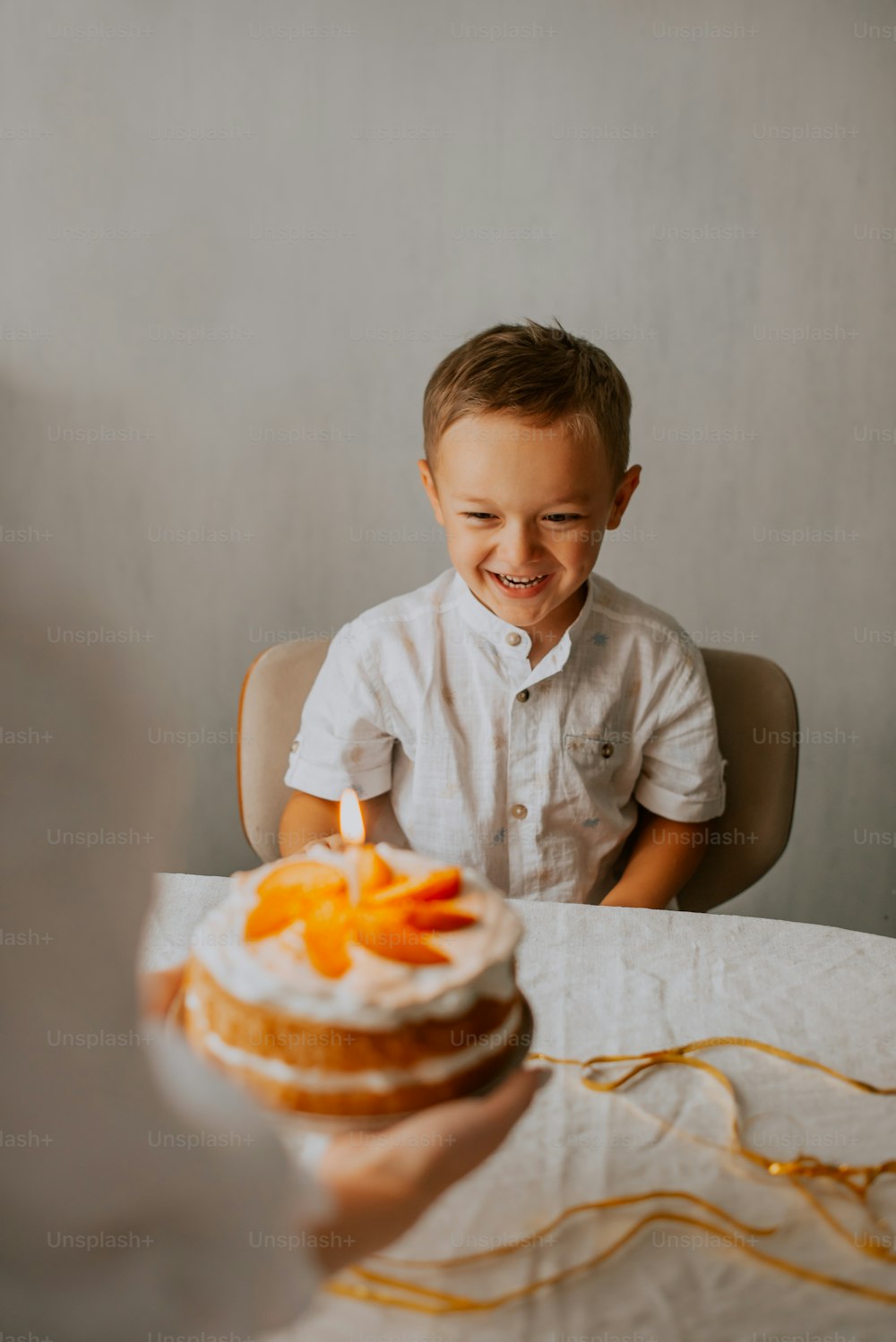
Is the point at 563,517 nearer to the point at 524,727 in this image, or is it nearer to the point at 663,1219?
the point at 524,727

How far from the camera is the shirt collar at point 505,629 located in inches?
50.8

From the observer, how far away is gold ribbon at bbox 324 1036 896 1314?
22.2 inches

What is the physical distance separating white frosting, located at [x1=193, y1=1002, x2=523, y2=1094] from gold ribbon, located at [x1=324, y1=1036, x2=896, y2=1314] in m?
0.13

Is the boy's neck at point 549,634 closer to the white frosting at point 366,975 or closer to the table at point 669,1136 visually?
the table at point 669,1136

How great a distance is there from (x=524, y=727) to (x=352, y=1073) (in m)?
0.82

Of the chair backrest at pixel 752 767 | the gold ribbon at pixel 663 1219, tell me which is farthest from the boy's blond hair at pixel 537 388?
the gold ribbon at pixel 663 1219

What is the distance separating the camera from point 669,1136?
70 cm

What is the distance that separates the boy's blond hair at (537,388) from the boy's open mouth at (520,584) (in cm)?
16

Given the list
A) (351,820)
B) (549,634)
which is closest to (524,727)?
(549,634)

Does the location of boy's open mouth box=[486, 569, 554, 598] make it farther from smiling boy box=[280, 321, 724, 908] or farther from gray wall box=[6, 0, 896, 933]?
gray wall box=[6, 0, 896, 933]

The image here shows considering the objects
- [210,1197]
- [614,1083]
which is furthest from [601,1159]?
[210,1197]

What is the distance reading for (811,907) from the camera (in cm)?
215

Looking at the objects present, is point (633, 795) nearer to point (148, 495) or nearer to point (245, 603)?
point (245, 603)

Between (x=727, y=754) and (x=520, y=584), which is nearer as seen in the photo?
(x=520, y=584)
